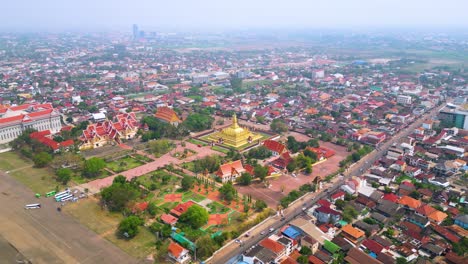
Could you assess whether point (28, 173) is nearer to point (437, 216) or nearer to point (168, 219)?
point (168, 219)

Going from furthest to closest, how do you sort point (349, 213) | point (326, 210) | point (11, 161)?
point (11, 161)
point (349, 213)
point (326, 210)

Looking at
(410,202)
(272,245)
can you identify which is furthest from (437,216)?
(272,245)

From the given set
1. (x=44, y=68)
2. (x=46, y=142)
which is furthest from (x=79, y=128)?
(x=44, y=68)

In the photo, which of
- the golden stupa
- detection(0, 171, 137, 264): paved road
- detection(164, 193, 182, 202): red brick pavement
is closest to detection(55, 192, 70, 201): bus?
detection(0, 171, 137, 264): paved road

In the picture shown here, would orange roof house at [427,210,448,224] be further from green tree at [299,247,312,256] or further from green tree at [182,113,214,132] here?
green tree at [182,113,214,132]

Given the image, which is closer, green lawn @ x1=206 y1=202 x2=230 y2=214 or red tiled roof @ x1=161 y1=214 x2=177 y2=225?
red tiled roof @ x1=161 y1=214 x2=177 y2=225

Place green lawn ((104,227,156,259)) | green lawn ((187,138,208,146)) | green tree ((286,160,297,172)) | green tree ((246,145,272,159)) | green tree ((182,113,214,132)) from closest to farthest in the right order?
green lawn ((104,227,156,259)), green tree ((286,160,297,172)), green tree ((246,145,272,159)), green lawn ((187,138,208,146)), green tree ((182,113,214,132))
